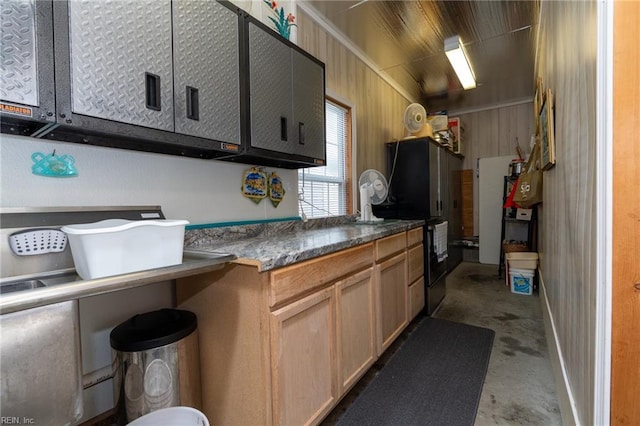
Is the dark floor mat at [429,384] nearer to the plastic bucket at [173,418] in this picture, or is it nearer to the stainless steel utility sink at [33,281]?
the plastic bucket at [173,418]

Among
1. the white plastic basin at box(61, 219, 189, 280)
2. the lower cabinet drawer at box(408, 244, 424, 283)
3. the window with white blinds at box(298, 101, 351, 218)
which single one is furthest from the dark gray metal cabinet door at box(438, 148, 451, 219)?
the white plastic basin at box(61, 219, 189, 280)

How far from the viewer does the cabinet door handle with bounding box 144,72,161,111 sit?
1186 millimetres

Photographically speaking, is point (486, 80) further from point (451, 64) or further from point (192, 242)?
point (192, 242)

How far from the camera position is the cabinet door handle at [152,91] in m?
1.19

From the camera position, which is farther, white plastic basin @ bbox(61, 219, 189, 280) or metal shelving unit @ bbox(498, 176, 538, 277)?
metal shelving unit @ bbox(498, 176, 538, 277)

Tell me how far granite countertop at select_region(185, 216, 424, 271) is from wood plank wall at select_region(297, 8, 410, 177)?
129cm

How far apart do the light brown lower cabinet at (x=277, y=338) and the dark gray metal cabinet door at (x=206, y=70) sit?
693 millimetres

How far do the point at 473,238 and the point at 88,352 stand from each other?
5561 millimetres

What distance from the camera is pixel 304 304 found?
1347 millimetres

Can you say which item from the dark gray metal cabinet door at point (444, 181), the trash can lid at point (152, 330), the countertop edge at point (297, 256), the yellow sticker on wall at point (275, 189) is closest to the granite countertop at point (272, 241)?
the countertop edge at point (297, 256)

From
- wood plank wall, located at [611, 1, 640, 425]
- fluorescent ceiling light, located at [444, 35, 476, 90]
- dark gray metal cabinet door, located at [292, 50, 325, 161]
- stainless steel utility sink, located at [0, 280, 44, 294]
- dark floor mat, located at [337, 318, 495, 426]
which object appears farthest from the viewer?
fluorescent ceiling light, located at [444, 35, 476, 90]

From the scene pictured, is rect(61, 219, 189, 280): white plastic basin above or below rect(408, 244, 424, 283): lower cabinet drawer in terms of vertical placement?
above

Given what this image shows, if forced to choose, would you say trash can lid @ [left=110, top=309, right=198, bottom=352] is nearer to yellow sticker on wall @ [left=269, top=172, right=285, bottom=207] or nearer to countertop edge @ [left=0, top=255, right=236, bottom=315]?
countertop edge @ [left=0, top=255, right=236, bottom=315]

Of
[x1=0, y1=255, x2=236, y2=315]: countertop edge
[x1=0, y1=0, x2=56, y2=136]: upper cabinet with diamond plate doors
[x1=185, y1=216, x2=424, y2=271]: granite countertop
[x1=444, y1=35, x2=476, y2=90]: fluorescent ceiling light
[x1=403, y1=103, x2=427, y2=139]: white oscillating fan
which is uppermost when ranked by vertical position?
[x1=444, y1=35, x2=476, y2=90]: fluorescent ceiling light
